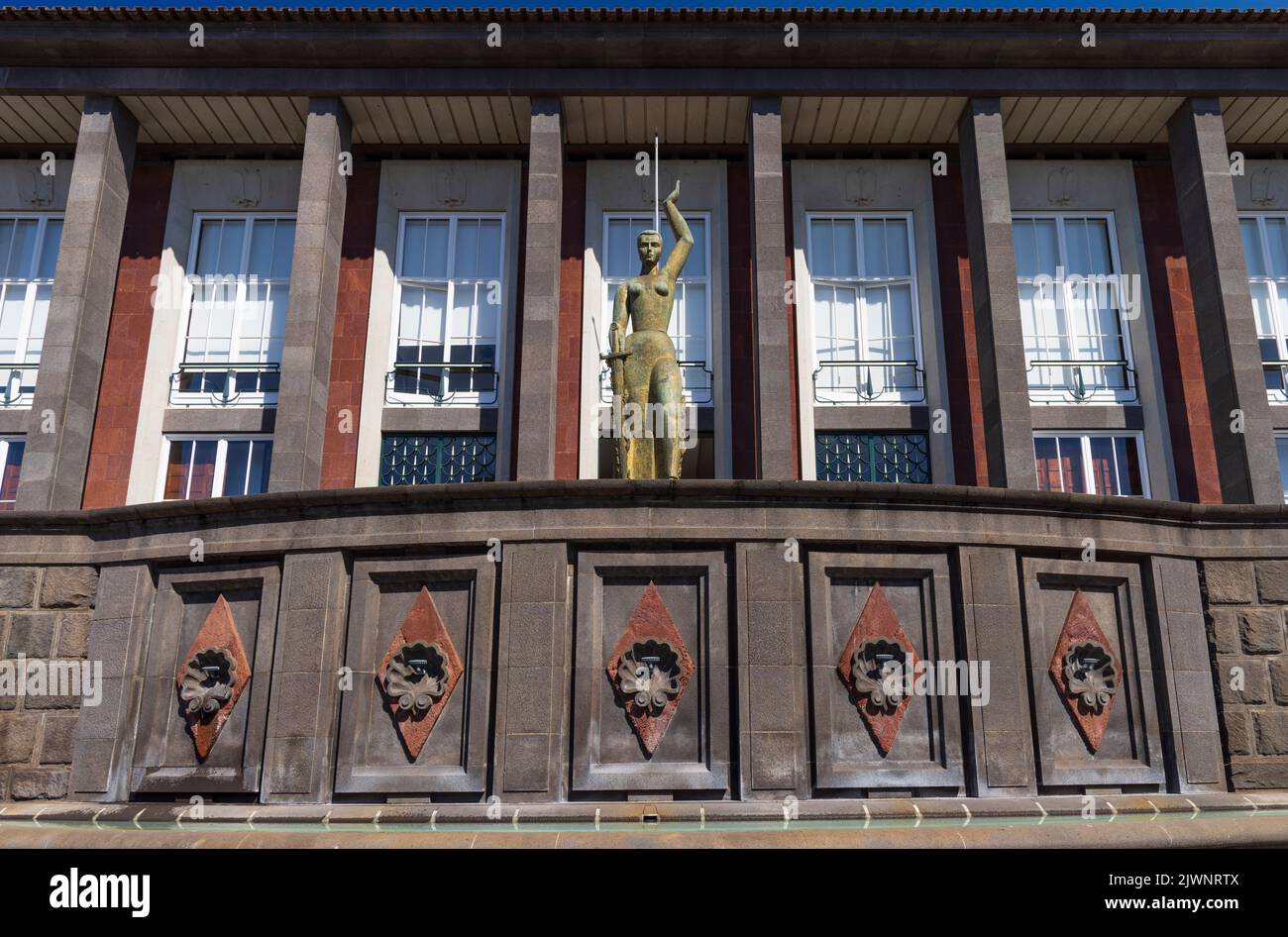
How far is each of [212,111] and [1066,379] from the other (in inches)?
617

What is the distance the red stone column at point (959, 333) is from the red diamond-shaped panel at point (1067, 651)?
6.34 metres

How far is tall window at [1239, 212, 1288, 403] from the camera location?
1825cm

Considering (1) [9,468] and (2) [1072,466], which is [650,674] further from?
(1) [9,468]

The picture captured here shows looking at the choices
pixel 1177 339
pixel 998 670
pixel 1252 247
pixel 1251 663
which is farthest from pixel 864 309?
pixel 998 670

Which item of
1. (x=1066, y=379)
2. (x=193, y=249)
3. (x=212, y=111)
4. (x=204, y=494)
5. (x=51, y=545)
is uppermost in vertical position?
(x=212, y=111)

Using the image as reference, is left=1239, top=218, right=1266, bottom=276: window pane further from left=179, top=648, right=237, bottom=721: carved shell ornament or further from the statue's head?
left=179, top=648, right=237, bottom=721: carved shell ornament

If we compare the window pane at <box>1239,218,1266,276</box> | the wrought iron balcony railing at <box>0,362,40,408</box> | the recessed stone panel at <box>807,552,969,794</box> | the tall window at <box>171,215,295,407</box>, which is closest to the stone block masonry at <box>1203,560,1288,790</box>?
the recessed stone panel at <box>807,552,969,794</box>

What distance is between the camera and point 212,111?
17.8 meters

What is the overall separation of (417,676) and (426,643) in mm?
331

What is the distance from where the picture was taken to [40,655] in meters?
11.3

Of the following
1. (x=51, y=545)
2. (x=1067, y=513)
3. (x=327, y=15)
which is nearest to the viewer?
(x=1067, y=513)

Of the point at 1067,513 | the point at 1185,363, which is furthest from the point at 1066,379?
the point at 1067,513
